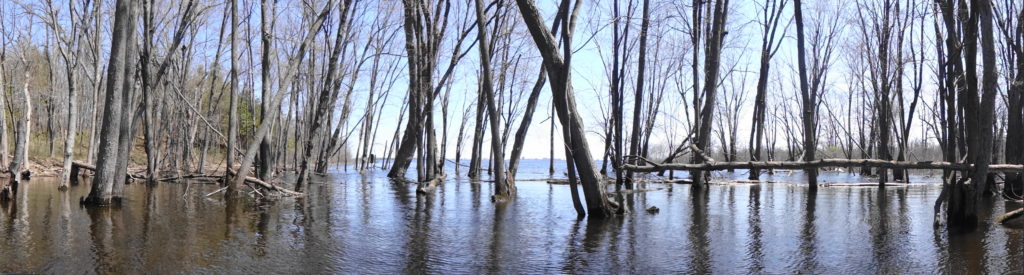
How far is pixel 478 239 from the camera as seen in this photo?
23.5 feet

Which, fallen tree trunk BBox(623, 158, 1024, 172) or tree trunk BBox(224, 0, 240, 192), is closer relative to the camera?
fallen tree trunk BBox(623, 158, 1024, 172)

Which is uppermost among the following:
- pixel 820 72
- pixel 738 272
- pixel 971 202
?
pixel 820 72

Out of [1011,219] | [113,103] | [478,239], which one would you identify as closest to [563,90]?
[478,239]

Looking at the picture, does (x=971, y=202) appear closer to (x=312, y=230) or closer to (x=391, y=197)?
(x=312, y=230)

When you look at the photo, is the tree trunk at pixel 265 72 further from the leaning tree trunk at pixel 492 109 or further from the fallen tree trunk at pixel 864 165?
the fallen tree trunk at pixel 864 165

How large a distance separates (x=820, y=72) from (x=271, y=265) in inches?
1105

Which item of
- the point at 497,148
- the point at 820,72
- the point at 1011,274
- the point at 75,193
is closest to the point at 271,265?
the point at 1011,274

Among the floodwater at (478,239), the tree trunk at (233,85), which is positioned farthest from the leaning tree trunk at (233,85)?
the floodwater at (478,239)

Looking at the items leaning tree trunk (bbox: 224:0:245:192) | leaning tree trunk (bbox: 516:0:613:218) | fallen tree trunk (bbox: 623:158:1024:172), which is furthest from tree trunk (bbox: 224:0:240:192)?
fallen tree trunk (bbox: 623:158:1024:172)

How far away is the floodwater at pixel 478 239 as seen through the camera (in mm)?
5473

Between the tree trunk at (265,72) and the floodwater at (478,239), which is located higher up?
the tree trunk at (265,72)

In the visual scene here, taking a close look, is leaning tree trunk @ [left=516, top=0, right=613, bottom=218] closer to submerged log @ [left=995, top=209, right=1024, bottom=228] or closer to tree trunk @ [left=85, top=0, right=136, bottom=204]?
submerged log @ [left=995, top=209, right=1024, bottom=228]

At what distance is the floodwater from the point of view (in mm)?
5473

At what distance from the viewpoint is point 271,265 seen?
5.40m
